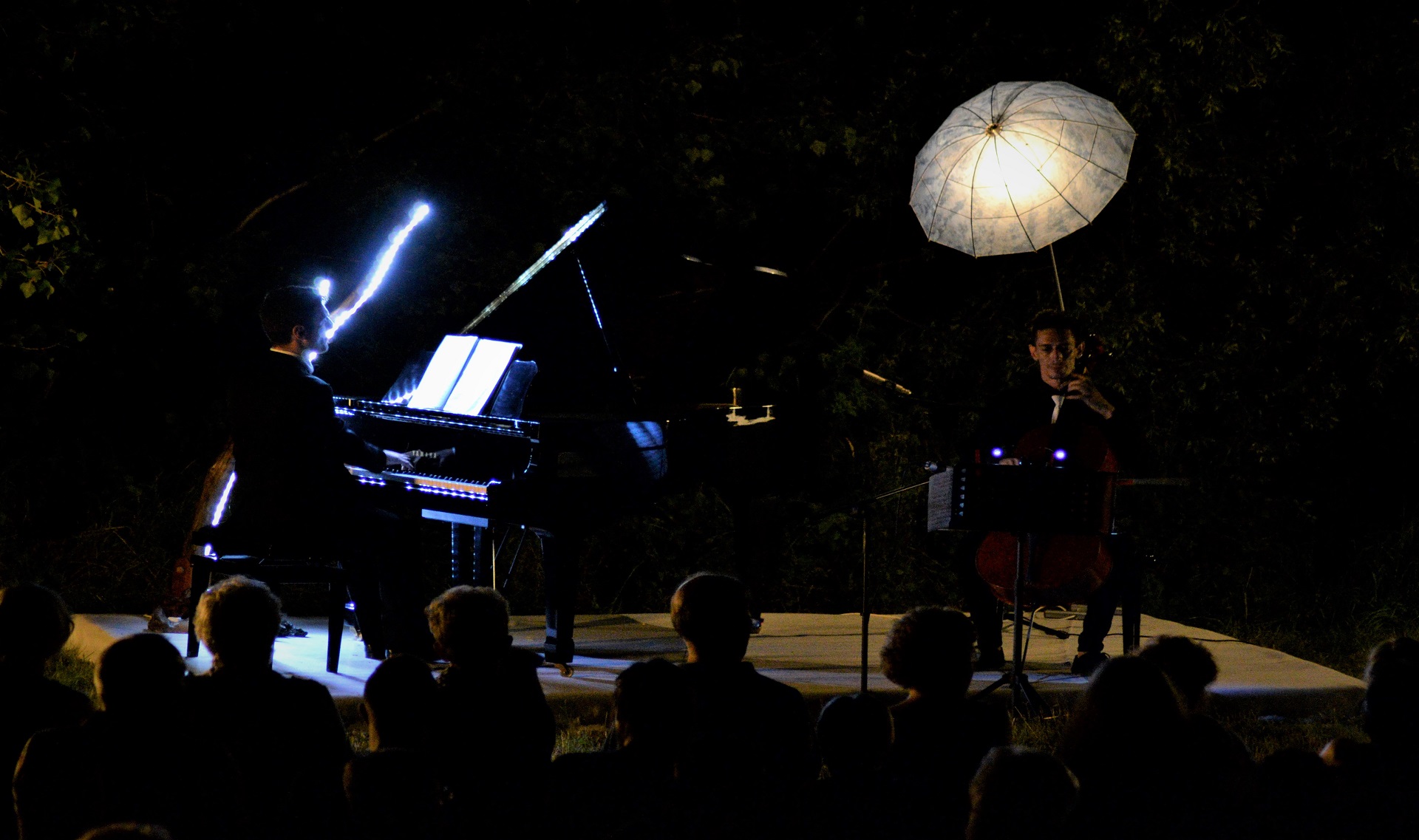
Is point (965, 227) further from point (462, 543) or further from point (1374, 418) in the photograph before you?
point (1374, 418)

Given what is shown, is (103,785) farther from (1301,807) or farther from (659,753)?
(1301,807)

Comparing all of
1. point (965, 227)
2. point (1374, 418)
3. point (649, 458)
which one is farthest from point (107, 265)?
point (1374, 418)

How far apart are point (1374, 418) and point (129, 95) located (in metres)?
10.4

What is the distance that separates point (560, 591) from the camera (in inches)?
232

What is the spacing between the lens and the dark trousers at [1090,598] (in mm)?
6145

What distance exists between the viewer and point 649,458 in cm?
629

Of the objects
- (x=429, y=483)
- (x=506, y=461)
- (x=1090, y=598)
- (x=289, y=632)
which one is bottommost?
(x=289, y=632)

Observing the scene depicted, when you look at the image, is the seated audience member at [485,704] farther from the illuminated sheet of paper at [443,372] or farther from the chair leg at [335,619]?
the illuminated sheet of paper at [443,372]

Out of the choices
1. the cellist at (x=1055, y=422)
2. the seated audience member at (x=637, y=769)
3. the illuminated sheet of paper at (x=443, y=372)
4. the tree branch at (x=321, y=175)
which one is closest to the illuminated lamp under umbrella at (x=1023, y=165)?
the cellist at (x=1055, y=422)

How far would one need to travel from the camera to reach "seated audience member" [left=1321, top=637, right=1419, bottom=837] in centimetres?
256

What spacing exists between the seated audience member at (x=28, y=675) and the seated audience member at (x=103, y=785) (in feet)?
1.63

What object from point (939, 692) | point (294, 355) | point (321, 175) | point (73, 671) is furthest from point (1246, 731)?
point (321, 175)

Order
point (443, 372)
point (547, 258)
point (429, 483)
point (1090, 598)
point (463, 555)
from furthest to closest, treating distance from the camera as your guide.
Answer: point (463, 555)
point (547, 258)
point (443, 372)
point (1090, 598)
point (429, 483)

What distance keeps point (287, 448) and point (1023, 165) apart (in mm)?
3656
